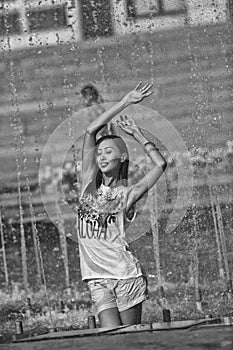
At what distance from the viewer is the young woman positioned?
6156 millimetres

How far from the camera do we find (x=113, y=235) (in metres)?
6.18

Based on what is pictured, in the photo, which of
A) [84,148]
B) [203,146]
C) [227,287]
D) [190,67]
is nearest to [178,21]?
[190,67]

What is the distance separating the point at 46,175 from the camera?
21547 millimetres

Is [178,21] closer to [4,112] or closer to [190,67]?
[190,67]

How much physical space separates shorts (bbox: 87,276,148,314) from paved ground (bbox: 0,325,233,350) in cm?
263

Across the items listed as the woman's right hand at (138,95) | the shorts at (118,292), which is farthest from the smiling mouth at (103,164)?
the shorts at (118,292)

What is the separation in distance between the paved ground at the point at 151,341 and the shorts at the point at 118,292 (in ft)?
8.62

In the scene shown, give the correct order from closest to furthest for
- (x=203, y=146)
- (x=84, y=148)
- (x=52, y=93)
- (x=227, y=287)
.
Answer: (x=84, y=148), (x=227, y=287), (x=203, y=146), (x=52, y=93)

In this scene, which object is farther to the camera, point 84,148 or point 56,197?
point 56,197

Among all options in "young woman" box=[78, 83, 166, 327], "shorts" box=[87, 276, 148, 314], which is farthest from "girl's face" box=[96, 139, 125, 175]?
"shorts" box=[87, 276, 148, 314]

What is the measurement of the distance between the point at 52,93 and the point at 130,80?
2357 millimetres

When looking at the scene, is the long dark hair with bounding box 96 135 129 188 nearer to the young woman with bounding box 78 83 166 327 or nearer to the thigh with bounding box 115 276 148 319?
the young woman with bounding box 78 83 166 327

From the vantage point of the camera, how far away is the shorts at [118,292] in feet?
20.1

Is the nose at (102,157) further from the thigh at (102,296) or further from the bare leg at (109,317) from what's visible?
the bare leg at (109,317)
